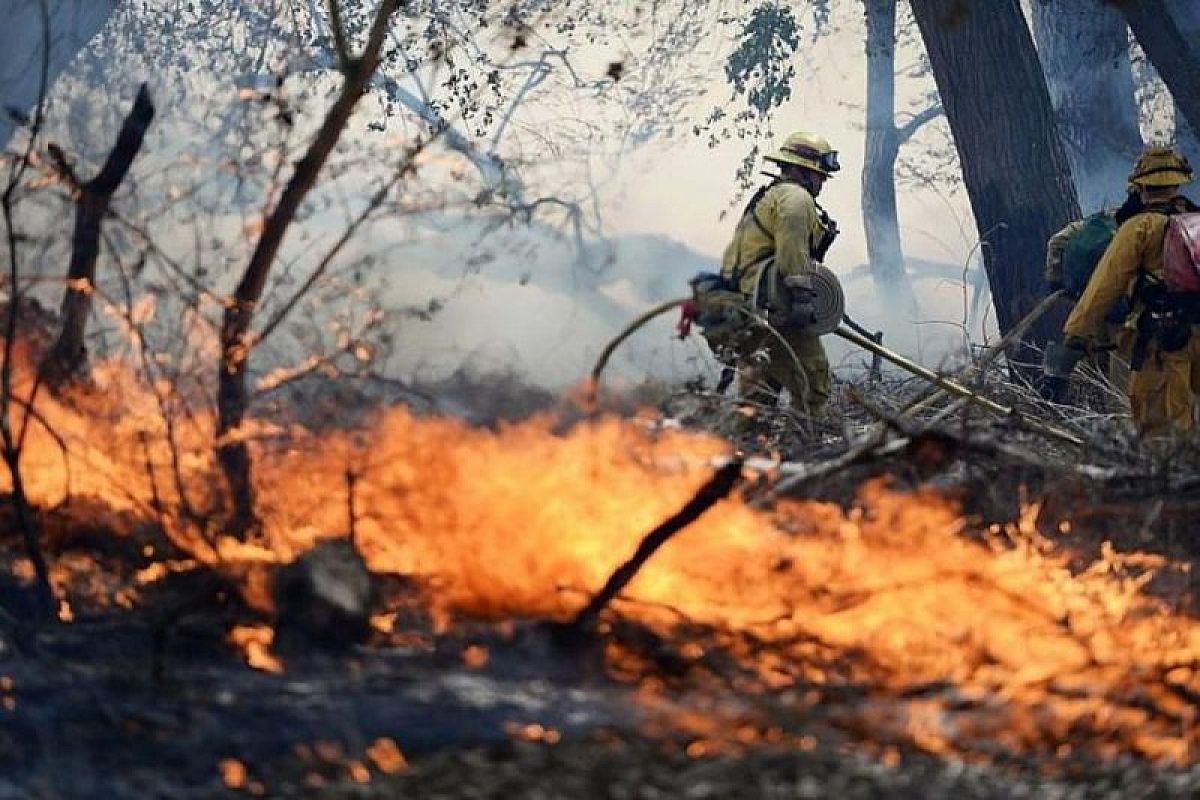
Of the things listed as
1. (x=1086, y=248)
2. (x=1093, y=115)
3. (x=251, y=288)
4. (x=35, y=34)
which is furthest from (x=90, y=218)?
(x=1093, y=115)

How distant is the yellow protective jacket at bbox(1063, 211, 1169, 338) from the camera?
22.5 ft

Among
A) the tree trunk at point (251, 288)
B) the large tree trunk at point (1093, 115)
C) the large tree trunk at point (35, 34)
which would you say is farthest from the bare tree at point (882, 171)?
the tree trunk at point (251, 288)

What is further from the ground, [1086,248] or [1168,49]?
[1168,49]

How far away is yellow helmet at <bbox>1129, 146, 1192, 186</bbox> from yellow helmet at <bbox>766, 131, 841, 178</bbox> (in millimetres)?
1578

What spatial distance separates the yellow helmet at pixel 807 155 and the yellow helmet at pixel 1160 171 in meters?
1.58

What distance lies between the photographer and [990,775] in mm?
3707

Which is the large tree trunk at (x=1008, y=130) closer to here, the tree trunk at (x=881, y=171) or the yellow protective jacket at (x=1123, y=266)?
the yellow protective jacket at (x=1123, y=266)

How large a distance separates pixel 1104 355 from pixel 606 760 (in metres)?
5.57

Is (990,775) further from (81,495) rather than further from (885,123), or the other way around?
(885,123)

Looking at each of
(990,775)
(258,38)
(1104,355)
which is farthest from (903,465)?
(258,38)

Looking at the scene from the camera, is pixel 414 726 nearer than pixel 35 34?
Yes

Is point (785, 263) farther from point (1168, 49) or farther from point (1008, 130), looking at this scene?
point (1168, 49)

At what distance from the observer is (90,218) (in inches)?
207

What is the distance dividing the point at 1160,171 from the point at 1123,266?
0.46 metres
